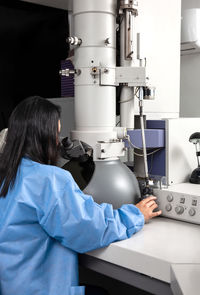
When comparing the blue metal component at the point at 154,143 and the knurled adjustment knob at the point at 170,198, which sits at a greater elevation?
the blue metal component at the point at 154,143

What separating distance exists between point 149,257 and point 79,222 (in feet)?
0.75

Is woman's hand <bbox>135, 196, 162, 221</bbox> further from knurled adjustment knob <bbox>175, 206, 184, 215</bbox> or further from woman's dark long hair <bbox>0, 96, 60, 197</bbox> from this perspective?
woman's dark long hair <bbox>0, 96, 60, 197</bbox>

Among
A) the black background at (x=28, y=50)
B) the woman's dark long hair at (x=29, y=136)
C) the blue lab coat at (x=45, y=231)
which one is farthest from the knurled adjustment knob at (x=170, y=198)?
the black background at (x=28, y=50)

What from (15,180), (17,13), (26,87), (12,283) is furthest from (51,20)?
(12,283)

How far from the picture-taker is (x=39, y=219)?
3.83 feet

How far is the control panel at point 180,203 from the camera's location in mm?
1449

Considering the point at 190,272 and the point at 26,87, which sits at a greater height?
the point at 26,87

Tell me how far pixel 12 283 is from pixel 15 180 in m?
0.31

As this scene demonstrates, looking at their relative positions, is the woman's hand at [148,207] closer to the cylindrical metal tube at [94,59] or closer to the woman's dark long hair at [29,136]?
the cylindrical metal tube at [94,59]

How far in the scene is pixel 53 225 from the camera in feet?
3.82

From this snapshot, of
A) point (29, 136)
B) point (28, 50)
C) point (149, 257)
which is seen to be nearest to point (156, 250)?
point (149, 257)

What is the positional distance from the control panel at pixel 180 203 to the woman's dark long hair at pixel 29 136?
51 cm

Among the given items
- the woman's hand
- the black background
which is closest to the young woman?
the woman's hand

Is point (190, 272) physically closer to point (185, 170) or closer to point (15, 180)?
point (15, 180)
